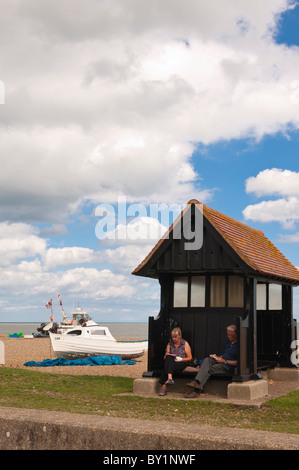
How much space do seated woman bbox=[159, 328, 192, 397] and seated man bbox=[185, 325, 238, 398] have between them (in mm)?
450

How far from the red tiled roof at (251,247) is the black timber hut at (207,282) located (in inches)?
0.9

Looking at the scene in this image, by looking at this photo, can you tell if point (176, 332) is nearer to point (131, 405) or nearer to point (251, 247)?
point (131, 405)

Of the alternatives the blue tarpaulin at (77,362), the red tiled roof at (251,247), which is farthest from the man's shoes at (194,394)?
the blue tarpaulin at (77,362)

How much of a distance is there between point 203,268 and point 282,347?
169 inches

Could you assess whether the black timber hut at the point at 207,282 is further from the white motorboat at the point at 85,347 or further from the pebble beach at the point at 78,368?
the white motorboat at the point at 85,347

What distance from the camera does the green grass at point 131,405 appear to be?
356 inches

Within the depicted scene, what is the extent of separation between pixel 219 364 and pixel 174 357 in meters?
0.98

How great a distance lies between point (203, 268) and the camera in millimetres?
12172

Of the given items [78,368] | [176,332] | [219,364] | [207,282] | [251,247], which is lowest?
[78,368]

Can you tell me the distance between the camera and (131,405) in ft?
34.8

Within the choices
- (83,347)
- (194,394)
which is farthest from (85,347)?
(194,394)

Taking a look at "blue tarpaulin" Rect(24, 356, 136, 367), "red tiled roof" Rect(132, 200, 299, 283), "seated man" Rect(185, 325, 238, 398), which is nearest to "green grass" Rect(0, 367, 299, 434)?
"seated man" Rect(185, 325, 238, 398)

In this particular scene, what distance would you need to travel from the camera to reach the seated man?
1154 cm

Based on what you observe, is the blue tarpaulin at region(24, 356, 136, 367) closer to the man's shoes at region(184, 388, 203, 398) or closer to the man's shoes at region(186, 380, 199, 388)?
the man's shoes at region(186, 380, 199, 388)
